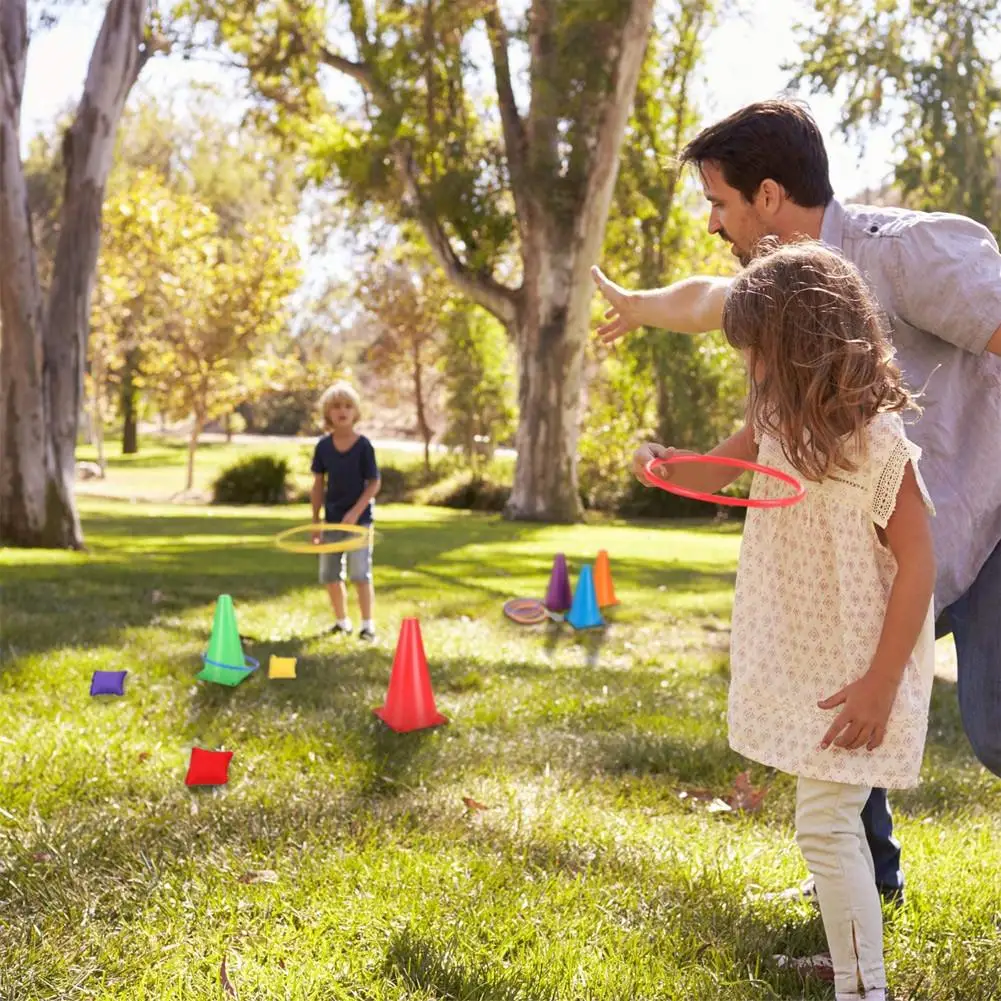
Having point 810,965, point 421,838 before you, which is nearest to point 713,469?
point 810,965

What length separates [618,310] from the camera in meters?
3.28

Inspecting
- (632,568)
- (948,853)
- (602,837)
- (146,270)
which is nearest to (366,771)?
(602,837)

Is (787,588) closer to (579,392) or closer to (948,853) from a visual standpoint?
(948,853)

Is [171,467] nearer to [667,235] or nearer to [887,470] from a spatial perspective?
[667,235]

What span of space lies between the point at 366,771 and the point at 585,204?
51.7ft

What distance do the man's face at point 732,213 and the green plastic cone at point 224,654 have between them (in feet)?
12.6

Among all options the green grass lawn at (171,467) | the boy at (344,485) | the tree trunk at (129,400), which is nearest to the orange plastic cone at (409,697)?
the boy at (344,485)

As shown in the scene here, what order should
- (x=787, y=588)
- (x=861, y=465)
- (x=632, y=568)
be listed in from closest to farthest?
(x=861, y=465), (x=787, y=588), (x=632, y=568)

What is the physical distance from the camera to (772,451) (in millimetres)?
2600

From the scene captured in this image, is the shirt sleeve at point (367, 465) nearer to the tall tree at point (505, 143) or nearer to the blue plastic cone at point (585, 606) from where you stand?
the blue plastic cone at point (585, 606)

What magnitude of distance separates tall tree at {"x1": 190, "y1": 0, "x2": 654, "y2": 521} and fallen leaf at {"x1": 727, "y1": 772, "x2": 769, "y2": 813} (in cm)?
1542

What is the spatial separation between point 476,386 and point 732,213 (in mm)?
25681

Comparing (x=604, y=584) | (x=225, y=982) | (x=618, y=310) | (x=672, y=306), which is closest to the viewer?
(x=225, y=982)

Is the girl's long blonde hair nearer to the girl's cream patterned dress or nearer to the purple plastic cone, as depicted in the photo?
the girl's cream patterned dress
